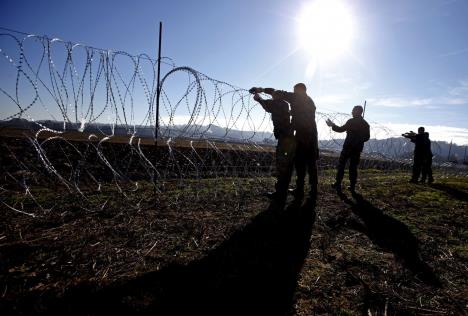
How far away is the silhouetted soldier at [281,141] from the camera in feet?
16.8

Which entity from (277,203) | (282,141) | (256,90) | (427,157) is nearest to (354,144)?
(282,141)

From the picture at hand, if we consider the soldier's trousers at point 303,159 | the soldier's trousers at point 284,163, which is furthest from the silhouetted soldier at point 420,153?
the soldier's trousers at point 284,163

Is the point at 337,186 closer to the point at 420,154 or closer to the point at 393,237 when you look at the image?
the point at 393,237

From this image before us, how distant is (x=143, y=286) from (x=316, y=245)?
5.50 ft

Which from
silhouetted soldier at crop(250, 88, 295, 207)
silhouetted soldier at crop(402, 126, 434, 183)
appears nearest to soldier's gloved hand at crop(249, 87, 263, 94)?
silhouetted soldier at crop(250, 88, 295, 207)

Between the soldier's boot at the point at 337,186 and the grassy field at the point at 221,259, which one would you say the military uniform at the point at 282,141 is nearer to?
the grassy field at the point at 221,259

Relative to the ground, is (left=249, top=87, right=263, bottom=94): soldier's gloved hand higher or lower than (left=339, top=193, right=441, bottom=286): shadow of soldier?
higher

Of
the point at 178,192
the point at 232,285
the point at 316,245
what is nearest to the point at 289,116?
the point at 178,192

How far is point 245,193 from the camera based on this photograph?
18.2 feet

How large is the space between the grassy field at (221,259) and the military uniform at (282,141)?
1.65 feet

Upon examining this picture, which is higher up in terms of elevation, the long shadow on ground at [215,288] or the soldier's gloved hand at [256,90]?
the soldier's gloved hand at [256,90]

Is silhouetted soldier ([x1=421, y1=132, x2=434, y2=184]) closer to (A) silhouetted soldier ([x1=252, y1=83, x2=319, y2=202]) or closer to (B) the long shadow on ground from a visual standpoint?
(A) silhouetted soldier ([x1=252, y1=83, x2=319, y2=202])

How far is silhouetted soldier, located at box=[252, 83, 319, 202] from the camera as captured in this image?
17.5 feet

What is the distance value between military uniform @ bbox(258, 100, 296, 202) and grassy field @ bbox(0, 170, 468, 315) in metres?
0.50
